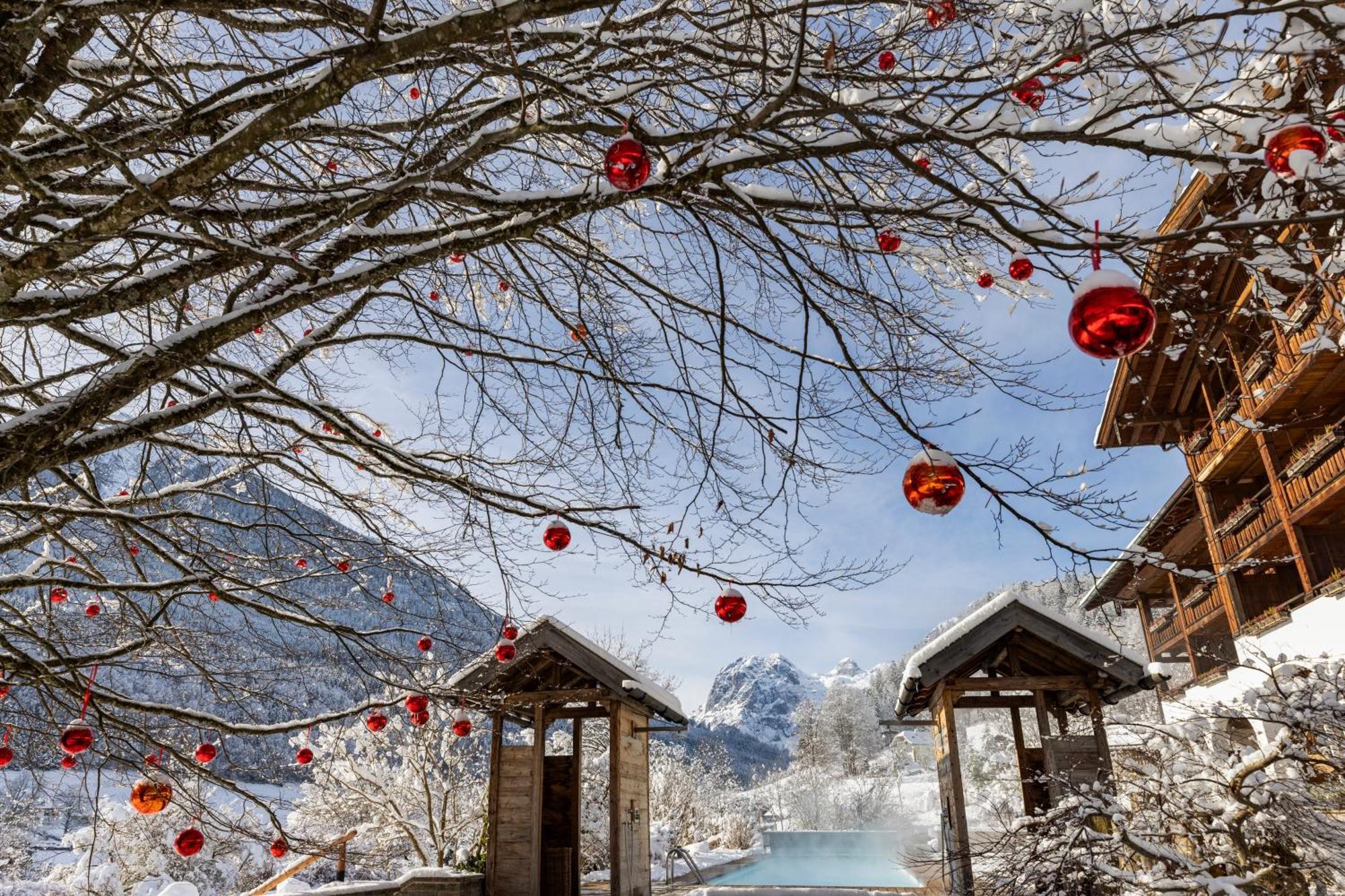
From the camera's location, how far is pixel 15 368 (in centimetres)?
562

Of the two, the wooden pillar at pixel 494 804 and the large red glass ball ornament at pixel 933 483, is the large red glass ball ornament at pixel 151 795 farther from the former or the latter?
the wooden pillar at pixel 494 804

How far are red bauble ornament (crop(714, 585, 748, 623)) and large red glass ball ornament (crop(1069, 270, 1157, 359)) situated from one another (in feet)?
6.82

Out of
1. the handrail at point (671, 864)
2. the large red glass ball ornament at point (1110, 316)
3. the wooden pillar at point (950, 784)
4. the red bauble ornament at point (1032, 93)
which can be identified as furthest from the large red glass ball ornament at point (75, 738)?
the handrail at point (671, 864)

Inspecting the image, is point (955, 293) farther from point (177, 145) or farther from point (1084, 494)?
point (177, 145)

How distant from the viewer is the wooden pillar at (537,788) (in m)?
9.14

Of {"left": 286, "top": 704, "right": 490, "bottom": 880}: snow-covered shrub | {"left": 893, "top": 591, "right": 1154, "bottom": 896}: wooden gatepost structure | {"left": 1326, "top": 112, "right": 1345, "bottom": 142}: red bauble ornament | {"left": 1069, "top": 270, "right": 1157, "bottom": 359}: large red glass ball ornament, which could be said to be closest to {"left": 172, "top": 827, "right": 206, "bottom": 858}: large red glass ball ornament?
{"left": 1069, "top": 270, "right": 1157, "bottom": 359}: large red glass ball ornament

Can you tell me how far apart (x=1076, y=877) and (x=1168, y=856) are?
20.7 inches

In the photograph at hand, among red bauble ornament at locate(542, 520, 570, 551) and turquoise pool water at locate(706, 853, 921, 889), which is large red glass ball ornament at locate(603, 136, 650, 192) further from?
turquoise pool water at locate(706, 853, 921, 889)

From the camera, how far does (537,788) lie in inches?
372

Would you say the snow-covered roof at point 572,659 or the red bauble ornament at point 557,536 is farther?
the snow-covered roof at point 572,659

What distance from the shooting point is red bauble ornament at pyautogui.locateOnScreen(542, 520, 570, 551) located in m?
3.92

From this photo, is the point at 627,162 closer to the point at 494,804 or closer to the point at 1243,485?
the point at 494,804

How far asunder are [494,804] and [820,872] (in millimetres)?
20380

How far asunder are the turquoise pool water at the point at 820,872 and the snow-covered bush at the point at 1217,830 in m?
14.7
